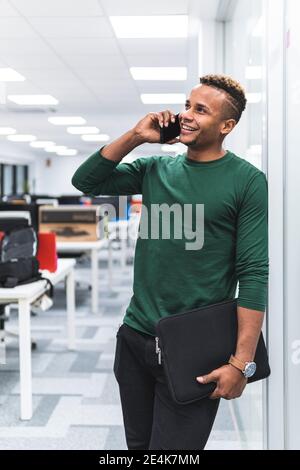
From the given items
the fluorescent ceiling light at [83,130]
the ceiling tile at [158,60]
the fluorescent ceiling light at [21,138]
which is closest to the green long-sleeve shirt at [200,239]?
the ceiling tile at [158,60]

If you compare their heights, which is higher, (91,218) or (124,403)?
(91,218)

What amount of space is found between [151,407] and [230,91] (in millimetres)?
740

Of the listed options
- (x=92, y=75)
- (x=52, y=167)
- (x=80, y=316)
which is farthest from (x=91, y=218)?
(x=52, y=167)

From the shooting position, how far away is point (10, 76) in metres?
5.50

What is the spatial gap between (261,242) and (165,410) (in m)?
0.42

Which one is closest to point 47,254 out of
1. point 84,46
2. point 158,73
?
point 84,46

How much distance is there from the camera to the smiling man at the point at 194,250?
1099mm

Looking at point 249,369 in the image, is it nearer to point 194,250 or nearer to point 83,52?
point 194,250

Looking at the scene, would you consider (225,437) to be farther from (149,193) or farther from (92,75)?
(92,75)

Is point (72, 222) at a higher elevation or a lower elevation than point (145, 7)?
lower

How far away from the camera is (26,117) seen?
858cm

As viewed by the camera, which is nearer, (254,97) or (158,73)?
(254,97)

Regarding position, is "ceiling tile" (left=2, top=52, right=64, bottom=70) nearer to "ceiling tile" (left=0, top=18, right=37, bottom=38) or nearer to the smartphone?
"ceiling tile" (left=0, top=18, right=37, bottom=38)

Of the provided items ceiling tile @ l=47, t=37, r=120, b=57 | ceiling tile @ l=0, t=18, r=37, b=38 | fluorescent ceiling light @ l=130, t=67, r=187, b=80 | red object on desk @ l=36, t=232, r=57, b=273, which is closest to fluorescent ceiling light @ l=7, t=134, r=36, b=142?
fluorescent ceiling light @ l=130, t=67, r=187, b=80
